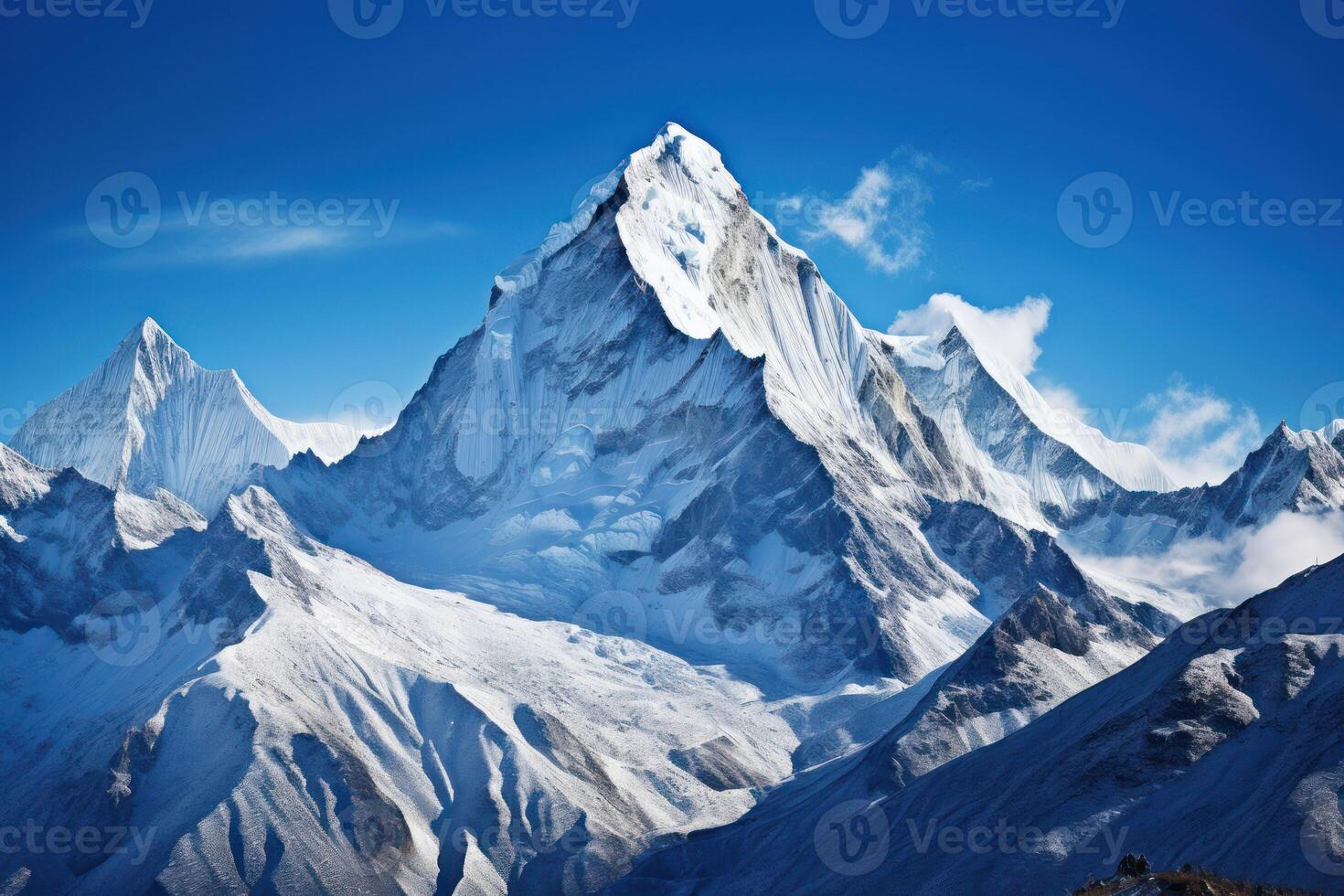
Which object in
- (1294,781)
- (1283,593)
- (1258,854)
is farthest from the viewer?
(1283,593)

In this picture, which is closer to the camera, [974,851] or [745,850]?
[974,851]

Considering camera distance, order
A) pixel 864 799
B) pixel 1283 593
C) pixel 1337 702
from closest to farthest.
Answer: pixel 1337 702 → pixel 1283 593 → pixel 864 799

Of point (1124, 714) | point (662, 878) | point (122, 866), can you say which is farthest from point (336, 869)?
point (1124, 714)

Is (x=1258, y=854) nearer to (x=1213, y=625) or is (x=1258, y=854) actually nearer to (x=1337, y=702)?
(x=1337, y=702)

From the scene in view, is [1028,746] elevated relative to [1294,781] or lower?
elevated

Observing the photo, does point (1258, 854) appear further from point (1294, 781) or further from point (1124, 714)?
point (1124, 714)

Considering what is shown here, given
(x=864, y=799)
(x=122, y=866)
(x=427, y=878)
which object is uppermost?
(x=122, y=866)

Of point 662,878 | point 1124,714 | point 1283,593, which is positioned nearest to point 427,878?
point 662,878
